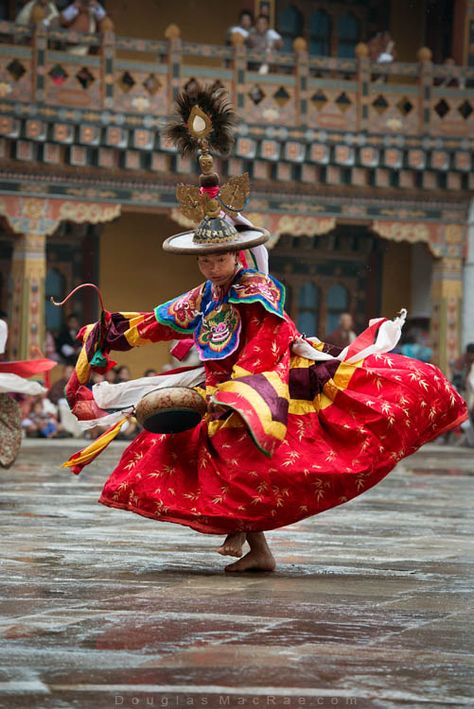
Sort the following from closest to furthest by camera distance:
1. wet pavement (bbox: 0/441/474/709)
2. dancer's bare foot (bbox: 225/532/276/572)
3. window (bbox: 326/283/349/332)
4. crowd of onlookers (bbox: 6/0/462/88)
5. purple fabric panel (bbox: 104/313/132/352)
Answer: wet pavement (bbox: 0/441/474/709) < dancer's bare foot (bbox: 225/532/276/572) < purple fabric panel (bbox: 104/313/132/352) < crowd of onlookers (bbox: 6/0/462/88) < window (bbox: 326/283/349/332)

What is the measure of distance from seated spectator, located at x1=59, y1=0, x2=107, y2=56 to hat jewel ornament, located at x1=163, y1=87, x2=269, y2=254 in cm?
1329

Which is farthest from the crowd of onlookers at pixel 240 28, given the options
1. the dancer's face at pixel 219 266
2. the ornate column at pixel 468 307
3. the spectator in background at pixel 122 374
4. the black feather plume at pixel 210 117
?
the dancer's face at pixel 219 266

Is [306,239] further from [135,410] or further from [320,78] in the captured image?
[135,410]

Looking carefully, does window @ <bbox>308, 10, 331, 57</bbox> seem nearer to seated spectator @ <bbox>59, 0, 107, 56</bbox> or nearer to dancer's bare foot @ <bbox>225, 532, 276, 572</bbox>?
seated spectator @ <bbox>59, 0, 107, 56</bbox>

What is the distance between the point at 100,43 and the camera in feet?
61.8

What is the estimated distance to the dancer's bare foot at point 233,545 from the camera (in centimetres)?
580

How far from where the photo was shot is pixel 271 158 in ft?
64.8

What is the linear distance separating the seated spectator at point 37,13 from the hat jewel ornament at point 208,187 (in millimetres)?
12871

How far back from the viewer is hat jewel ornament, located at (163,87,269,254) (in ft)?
19.0

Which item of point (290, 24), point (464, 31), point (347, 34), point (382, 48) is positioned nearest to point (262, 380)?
point (464, 31)

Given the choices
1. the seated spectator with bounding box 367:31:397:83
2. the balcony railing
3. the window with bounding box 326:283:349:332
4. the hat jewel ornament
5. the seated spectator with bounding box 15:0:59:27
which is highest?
the seated spectator with bounding box 15:0:59:27

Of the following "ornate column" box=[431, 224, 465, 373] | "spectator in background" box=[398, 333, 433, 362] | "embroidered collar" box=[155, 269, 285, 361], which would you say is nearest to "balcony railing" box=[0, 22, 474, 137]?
"ornate column" box=[431, 224, 465, 373]

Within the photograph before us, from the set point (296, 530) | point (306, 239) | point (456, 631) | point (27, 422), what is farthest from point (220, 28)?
point (456, 631)

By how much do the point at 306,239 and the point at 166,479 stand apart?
54.7 ft
